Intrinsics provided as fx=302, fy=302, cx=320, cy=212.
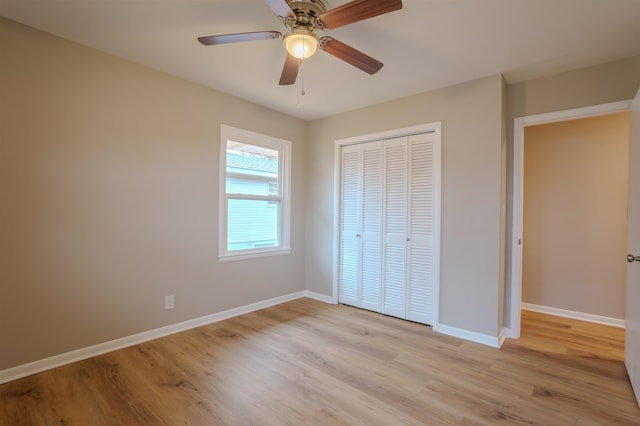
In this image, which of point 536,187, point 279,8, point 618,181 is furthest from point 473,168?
point 279,8

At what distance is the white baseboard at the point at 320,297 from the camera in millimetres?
4046

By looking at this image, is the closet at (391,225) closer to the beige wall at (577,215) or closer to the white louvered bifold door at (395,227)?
the white louvered bifold door at (395,227)

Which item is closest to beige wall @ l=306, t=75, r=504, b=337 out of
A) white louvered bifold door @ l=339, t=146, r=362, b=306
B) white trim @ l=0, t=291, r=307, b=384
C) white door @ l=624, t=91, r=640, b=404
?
white louvered bifold door @ l=339, t=146, r=362, b=306

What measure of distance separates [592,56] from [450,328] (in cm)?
266

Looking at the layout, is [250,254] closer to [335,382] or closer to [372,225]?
[372,225]

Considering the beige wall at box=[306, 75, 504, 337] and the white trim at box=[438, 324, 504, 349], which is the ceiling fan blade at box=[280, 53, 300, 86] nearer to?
the beige wall at box=[306, 75, 504, 337]

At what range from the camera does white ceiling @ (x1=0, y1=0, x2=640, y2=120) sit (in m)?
1.94

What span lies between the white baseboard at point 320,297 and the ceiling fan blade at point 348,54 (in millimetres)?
2907

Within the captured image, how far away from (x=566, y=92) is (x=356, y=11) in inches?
92.9

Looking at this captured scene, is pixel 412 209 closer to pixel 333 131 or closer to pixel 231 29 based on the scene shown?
pixel 333 131

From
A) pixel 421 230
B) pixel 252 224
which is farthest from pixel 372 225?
pixel 252 224

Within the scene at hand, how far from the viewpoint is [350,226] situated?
393 cm

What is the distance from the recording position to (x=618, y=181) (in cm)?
329

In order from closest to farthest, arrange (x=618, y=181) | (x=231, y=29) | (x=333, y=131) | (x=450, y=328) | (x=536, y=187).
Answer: (x=231, y=29)
(x=450, y=328)
(x=618, y=181)
(x=536, y=187)
(x=333, y=131)
